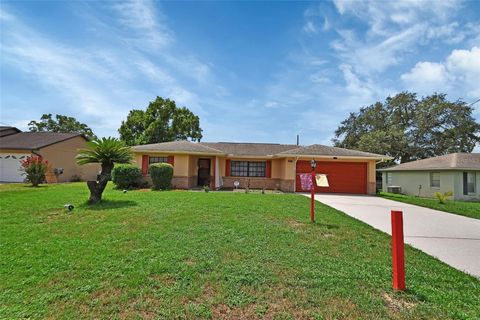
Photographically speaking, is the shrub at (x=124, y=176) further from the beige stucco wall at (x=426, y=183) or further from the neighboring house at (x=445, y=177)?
the beige stucco wall at (x=426, y=183)

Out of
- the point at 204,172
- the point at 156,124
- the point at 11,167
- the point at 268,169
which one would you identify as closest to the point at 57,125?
the point at 156,124

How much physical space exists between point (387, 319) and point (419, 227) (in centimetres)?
583

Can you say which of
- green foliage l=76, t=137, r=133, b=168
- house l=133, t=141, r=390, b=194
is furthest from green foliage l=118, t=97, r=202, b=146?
green foliage l=76, t=137, r=133, b=168

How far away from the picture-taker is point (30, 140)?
21.6 m

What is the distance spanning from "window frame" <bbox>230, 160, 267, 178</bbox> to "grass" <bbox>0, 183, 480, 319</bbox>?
13.1 metres

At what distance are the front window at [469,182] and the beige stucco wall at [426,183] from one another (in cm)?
24

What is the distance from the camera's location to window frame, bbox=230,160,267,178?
19.6 m

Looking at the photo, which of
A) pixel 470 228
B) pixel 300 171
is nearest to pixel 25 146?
pixel 300 171

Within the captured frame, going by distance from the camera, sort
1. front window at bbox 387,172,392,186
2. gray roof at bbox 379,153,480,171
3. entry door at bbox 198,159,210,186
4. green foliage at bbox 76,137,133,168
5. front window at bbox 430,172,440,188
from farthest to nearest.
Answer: front window at bbox 387,172,392,186, entry door at bbox 198,159,210,186, front window at bbox 430,172,440,188, gray roof at bbox 379,153,480,171, green foliage at bbox 76,137,133,168

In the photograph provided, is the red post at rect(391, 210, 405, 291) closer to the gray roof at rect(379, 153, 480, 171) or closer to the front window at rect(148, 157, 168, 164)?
the front window at rect(148, 157, 168, 164)

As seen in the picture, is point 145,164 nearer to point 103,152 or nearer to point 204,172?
point 204,172

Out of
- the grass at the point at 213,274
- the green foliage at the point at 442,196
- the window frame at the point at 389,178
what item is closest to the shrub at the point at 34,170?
the grass at the point at 213,274

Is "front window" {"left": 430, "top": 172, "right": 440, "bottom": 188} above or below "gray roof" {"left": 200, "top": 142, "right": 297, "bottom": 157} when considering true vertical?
below

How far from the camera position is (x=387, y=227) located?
7133mm
